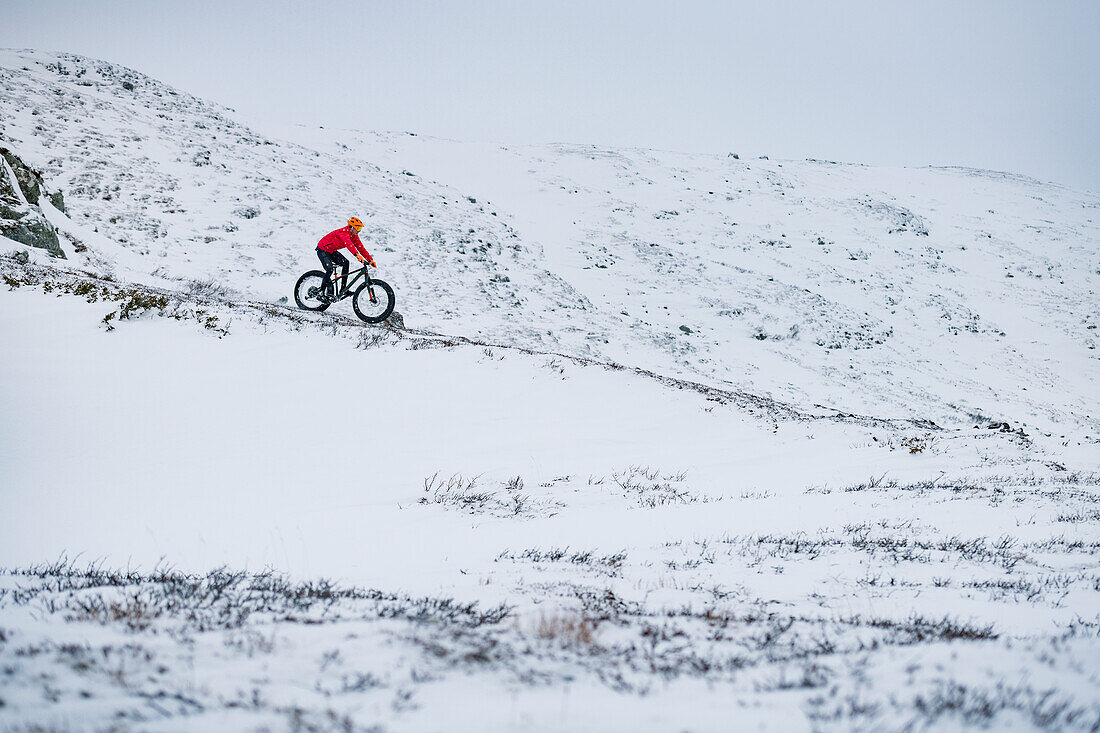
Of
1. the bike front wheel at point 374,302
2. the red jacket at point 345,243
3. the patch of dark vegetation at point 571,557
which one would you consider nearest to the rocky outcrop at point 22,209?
the red jacket at point 345,243

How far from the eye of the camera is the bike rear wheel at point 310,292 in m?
14.3

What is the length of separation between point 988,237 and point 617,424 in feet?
149

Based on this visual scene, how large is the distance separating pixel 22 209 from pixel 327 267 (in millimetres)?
7840

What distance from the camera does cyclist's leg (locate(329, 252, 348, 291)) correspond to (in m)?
14.0

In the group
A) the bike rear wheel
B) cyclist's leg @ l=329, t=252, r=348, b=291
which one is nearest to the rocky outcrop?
the bike rear wheel

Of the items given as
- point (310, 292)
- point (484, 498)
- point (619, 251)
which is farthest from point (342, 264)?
point (619, 251)

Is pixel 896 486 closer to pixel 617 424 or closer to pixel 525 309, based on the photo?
pixel 617 424

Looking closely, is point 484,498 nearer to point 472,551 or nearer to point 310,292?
point 472,551

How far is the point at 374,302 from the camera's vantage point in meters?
14.2

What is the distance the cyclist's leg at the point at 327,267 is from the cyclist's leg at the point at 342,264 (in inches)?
2.9

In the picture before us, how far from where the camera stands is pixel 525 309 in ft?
80.1

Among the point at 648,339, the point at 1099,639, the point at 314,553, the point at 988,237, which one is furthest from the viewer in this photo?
the point at 988,237

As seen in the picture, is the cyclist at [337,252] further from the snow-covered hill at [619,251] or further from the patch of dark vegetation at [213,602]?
the patch of dark vegetation at [213,602]

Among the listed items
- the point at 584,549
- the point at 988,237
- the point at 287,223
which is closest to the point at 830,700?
the point at 584,549
